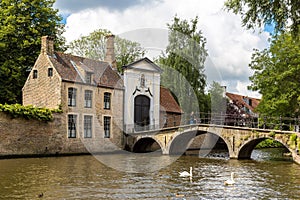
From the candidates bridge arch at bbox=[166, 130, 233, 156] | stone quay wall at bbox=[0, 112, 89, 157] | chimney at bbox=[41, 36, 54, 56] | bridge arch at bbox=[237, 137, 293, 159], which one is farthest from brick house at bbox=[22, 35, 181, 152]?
bridge arch at bbox=[237, 137, 293, 159]

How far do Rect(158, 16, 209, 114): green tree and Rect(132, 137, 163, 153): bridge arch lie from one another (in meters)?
4.54

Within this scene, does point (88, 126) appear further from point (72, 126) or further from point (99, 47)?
point (99, 47)

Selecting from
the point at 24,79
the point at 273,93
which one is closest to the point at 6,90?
the point at 24,79

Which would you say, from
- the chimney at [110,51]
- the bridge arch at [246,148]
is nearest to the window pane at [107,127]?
the chimney at [110,51]

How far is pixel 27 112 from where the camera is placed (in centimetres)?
2181

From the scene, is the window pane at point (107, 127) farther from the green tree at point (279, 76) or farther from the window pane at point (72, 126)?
the green tree at point (279, 76)

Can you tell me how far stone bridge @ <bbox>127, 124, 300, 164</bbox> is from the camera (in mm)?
19344

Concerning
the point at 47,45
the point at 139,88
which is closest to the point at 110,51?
the point at 139,88

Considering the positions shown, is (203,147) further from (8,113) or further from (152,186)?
(152,186)

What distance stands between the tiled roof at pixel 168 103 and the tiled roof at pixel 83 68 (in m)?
4.72

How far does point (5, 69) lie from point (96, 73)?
6039 mm

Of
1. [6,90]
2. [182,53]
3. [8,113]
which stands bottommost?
[8,113]

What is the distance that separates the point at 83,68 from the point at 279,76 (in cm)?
Result: 1212

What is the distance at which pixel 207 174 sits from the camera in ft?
50.3
